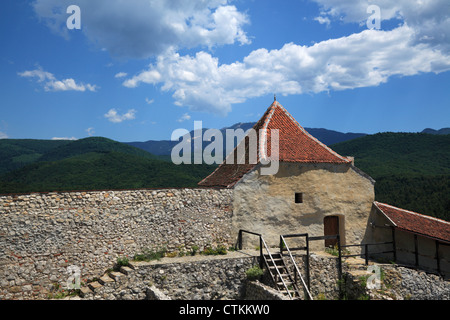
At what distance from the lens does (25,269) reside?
10.8 meters

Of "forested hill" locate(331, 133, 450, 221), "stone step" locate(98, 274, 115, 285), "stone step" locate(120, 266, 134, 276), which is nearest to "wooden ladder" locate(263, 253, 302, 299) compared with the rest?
"stone step" locate(120, 266, 134, 276)

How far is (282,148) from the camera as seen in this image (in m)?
15.2

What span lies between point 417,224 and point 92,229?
538 inches

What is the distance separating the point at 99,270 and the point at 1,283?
8.97ft

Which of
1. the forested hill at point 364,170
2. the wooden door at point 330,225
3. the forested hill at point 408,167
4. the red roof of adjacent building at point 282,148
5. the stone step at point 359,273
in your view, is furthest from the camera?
the forested hill at point 364,170

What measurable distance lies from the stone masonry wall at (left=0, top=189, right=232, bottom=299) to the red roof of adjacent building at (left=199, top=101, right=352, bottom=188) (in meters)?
1.75

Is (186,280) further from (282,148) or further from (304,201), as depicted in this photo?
(282,148)

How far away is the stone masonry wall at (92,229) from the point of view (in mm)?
10703

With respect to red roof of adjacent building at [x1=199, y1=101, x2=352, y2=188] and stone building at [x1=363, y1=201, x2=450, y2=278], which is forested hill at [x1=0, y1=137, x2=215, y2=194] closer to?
red roof of adjacent building at [x1=199, y1=101, x2=352, y2=188]

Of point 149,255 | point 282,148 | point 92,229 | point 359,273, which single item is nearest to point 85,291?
point 92,229

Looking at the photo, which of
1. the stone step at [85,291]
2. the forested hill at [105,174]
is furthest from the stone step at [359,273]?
the forested hill at [105,174]

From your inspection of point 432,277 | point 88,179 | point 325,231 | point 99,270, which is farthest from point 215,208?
point 88,179

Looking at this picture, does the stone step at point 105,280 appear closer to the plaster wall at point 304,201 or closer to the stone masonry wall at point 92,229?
the stone masonry wall at point 92,229
